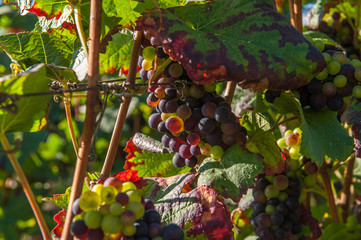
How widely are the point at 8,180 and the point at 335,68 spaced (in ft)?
6.11

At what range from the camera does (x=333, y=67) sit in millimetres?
822

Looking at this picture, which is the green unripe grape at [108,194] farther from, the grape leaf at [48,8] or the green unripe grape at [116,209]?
the grape leaf at [48,8]

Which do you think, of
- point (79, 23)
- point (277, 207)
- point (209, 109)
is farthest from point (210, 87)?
point (277, 207)

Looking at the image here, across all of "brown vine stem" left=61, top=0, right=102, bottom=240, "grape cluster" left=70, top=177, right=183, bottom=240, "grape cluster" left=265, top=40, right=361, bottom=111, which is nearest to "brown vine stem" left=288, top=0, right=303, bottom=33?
"grape cluster" left=265, top=40, right=361, bottom=111

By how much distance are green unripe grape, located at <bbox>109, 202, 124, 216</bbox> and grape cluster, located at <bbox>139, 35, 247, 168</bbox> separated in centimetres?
27

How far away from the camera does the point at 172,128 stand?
2.64 ft

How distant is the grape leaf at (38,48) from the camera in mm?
868

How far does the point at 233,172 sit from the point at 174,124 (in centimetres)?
13

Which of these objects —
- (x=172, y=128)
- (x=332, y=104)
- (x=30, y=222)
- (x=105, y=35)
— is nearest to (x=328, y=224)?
(x=332, y=104)

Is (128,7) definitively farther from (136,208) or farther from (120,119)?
(136,208)

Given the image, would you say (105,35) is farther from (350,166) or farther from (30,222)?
(30,222)

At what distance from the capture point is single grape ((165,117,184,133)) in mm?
801

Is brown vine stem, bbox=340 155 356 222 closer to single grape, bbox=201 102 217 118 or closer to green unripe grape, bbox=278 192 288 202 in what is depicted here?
green unripe grape, bbox=278 192 288 202

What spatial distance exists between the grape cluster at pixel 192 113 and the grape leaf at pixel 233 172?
18mm
